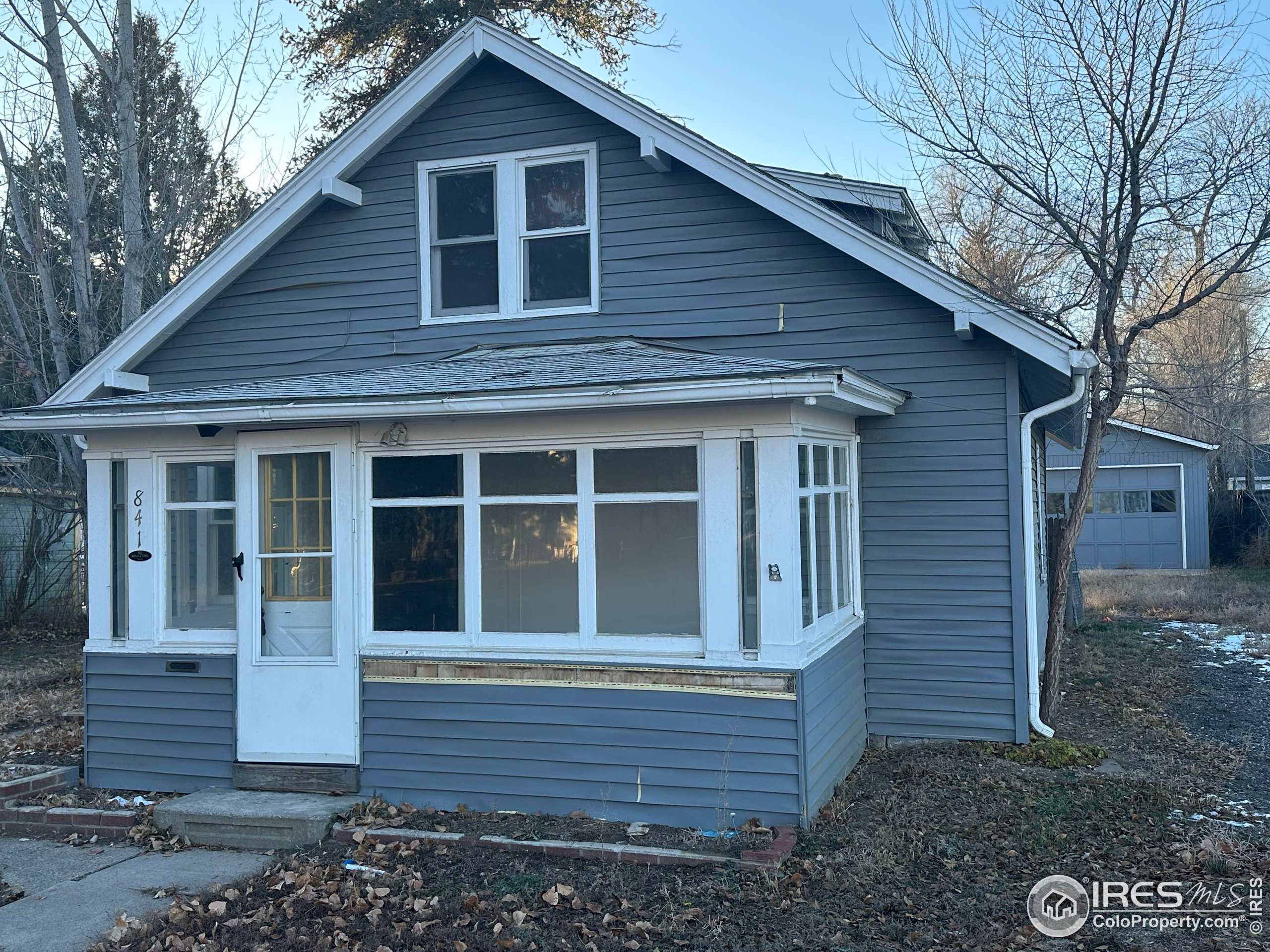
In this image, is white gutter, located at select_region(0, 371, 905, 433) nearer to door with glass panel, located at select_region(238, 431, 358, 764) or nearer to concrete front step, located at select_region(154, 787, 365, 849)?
door with glass panel, located at select_region(238, 431, 358, 764)

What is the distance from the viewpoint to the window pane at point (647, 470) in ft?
22.6

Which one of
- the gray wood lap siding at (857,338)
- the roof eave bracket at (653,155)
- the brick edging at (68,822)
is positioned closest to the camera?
the brick edging at (68,822)

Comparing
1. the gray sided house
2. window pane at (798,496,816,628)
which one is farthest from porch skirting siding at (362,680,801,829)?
window pane at (798,496,816,628)

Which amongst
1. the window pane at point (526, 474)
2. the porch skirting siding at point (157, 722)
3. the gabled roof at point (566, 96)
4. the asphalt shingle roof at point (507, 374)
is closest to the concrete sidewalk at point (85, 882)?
the porch skirting siding at point (157, 722)

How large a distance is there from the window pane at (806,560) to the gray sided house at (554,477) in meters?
0.04

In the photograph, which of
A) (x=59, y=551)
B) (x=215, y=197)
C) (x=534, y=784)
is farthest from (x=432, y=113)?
(x=59, y=551)

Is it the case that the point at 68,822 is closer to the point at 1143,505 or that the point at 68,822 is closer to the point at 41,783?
the point at 41,783

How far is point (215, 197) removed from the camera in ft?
63.1

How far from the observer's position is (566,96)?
28.4ft

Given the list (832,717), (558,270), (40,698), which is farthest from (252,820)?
(40,698)

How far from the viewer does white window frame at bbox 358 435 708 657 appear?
22.3 ft

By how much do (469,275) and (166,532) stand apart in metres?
3.30

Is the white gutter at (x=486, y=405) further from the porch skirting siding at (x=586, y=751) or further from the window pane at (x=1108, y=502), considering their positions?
the window pane at (x=1108, y=502)

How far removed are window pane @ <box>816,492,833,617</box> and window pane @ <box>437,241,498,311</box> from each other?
3492mm
